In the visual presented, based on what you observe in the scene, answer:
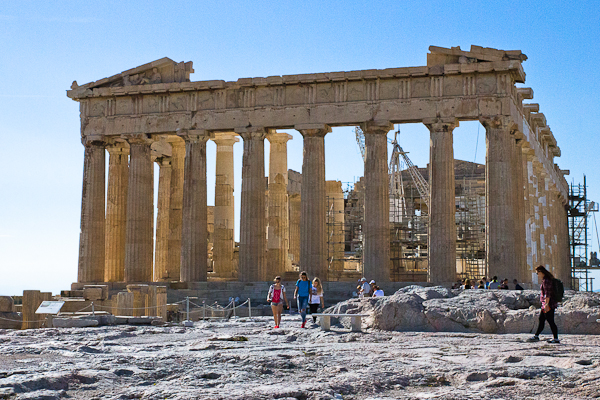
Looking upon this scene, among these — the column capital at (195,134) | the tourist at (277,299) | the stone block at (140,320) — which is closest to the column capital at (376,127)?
the column capital at (195,134)

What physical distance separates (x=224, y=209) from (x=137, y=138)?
230 inches

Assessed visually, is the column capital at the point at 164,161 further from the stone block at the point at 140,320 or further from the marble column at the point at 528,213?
the stone block at the point at 140,320

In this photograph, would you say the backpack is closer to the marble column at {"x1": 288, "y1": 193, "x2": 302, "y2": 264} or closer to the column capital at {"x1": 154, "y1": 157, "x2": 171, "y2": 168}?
the column capital at {"x1": 154, "y1": 157, "x2": 171, "y2": 168}

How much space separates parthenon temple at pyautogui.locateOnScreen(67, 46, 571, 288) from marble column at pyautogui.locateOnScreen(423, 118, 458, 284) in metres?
0.05

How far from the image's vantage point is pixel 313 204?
3619 centimetres

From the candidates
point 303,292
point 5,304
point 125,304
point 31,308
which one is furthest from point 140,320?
point 5,304

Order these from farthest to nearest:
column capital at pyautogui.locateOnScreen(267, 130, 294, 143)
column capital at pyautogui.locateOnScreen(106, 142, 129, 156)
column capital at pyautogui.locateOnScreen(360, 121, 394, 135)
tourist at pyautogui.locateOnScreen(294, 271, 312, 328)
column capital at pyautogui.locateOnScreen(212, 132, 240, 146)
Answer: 1. column capital at pyautogui.locateOnScreen(267, 130, 294, 143)
2. column capital at pyautogui.locateOnScreen(212, 132, 240, 146)
3. column capital at pyautogui.locateOnScreen(106, 142, 129, 156)
4. column capital at pyautogui.locateOnScreen(360, 121, 394, 135)
5. tourist at pyautogui.locateOnScreen(294, 271, 312, 328)

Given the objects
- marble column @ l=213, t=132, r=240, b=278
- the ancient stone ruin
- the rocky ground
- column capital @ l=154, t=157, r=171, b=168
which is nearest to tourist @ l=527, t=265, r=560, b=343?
the rocky ground

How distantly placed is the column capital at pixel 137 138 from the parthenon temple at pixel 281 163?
55 millimetres

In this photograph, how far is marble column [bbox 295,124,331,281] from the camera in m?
36.1

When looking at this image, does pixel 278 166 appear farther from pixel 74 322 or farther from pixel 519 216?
pixel 74 322

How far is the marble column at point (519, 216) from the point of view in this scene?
112 feet

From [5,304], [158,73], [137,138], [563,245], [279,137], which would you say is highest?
[158,73]

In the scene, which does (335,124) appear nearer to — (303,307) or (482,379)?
(303,307)
